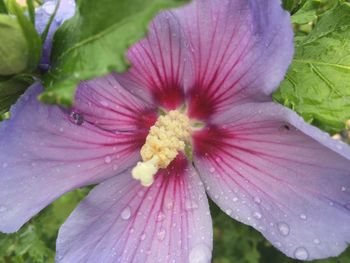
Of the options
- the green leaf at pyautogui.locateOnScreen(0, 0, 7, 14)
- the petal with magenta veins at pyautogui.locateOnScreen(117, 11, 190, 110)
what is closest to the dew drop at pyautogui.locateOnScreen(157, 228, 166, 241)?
the petal with magenta veins at pyautogui.locateOnScreen(117, 11, 190, 110)

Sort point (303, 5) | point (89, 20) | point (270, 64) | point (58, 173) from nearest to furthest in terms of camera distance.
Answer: point (89, 20), point (270, 64), point (58, 173), point (303, 5)

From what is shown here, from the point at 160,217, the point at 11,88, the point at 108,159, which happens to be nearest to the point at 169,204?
the point at 160,217

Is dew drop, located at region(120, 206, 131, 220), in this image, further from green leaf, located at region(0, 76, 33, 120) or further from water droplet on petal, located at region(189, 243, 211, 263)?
green leaf, located at region(0, 76, 33, 120)

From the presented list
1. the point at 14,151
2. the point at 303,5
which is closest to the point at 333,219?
the point at 303,5

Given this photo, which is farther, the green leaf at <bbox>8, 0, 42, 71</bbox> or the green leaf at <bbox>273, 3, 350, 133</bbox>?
the green leaf at <bbox>273, 3, 350, 133</bbox>

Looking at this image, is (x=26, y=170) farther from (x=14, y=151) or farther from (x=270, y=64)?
(x=270, y=64)

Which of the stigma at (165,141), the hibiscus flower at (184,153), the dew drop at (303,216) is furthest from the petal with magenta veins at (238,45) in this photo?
the dew drop at (303,216)
